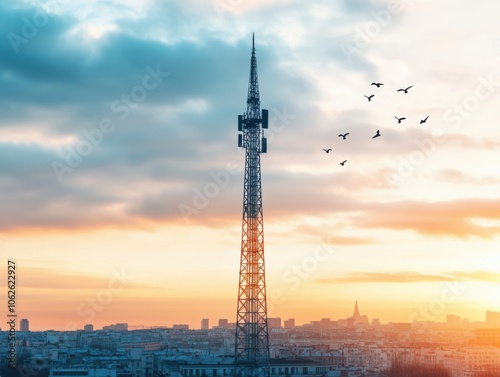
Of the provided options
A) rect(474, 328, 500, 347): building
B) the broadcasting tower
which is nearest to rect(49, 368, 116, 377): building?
the broadcasting tower

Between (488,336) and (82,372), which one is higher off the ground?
(488,336)

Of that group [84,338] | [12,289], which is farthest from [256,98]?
[84,338]

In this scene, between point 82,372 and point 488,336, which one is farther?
point 488,336

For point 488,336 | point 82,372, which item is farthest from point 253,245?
point 488,336

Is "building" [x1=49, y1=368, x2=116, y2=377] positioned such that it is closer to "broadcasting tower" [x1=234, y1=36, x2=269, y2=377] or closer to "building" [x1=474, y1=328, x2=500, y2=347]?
"broadcasting tower" [x1=234, y1=36, x2=269, y2=377]

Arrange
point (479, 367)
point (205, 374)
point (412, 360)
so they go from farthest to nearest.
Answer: point (412, 360)
point (479, 367)
point (205, 374)

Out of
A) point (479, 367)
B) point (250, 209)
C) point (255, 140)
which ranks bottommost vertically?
point (479, 367)

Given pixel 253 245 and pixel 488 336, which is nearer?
pixel 253 245

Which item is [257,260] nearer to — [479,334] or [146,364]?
[146,364]

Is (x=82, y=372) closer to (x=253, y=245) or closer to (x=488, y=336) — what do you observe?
(x=253, y=245)

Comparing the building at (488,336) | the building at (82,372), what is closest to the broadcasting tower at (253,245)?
the building at (82,372)

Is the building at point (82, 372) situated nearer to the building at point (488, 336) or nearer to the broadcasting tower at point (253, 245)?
the broadcasting tower at point (253, 245)
